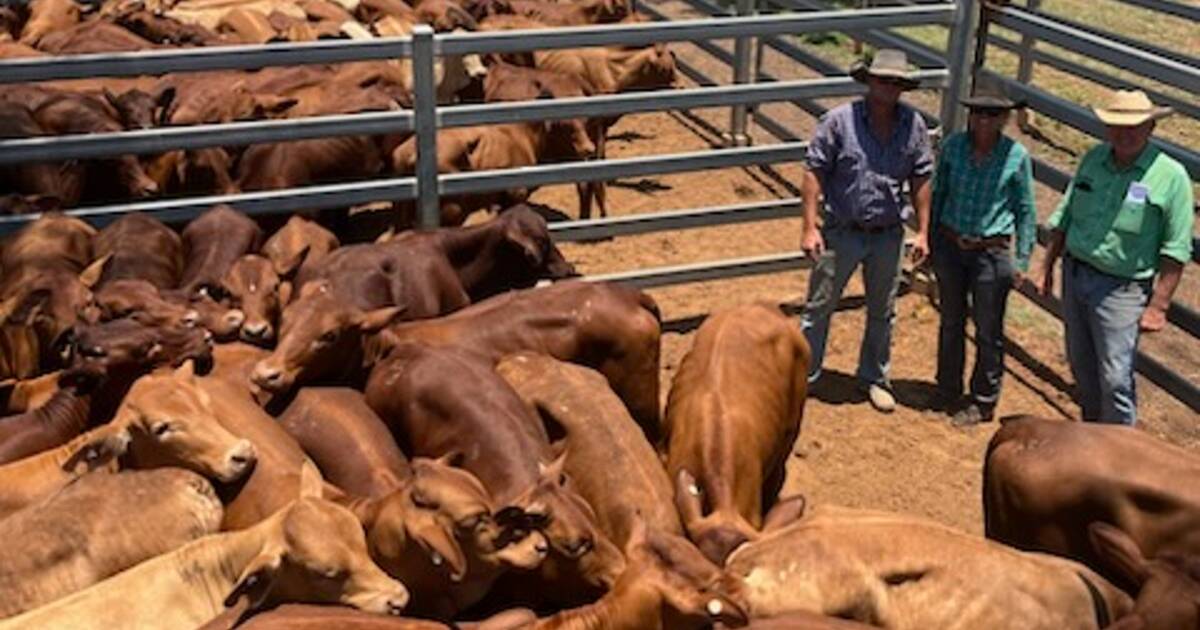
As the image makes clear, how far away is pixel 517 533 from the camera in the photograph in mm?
4328

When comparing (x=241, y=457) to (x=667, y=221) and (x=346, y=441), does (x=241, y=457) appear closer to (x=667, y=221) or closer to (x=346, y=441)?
(x=346, y=441)

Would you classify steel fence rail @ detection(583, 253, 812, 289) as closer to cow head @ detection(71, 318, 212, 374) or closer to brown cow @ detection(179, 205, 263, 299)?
brown cow @ detection(179, 205, 263, 299)

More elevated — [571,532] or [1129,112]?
[1129,112]

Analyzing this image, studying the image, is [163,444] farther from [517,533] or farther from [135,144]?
[135,144]

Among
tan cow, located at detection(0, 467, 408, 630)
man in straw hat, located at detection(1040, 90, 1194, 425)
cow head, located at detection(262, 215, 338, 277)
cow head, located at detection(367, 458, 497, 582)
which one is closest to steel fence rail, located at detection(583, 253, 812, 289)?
cow head, located at detection(262, 215, 338, 277)

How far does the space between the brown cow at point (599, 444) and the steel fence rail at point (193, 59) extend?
2255 millimetres

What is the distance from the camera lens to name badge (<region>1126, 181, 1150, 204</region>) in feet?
21.7

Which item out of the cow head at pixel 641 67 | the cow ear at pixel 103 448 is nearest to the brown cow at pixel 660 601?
the cow ear at pixel 103 448

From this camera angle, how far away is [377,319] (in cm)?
599

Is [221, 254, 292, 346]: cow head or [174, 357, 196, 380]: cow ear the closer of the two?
[174, 357, 196, 380]: cow ear

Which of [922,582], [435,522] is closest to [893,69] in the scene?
[922,582]

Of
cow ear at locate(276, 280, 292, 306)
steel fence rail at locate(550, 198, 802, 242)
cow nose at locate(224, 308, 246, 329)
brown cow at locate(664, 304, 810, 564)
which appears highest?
cow nose at locate(224, 308, 246, 329)

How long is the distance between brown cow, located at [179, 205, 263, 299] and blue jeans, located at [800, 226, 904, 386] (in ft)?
10.8

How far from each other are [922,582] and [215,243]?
13.7ft
